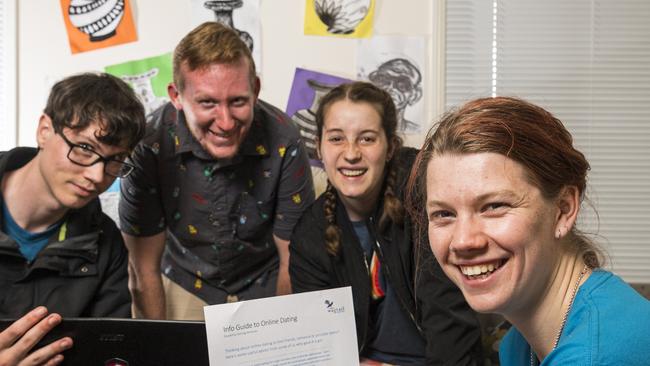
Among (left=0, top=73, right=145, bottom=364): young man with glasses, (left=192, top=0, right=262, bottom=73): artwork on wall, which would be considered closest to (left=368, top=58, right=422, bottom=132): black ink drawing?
(left=192, top=0, right=262, bottom=73): artwork on wall

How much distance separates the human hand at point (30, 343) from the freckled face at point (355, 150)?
33.0 inches

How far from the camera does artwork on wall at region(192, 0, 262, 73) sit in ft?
7.30

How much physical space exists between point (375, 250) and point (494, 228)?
2.62ft

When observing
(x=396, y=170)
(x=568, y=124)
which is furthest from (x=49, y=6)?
(x=568, y=124)

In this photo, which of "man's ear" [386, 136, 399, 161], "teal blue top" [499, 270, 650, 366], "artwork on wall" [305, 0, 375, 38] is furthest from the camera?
"artwork on wall" [305, 0, 375, 38]

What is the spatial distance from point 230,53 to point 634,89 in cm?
159

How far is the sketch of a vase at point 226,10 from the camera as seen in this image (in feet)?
7.29

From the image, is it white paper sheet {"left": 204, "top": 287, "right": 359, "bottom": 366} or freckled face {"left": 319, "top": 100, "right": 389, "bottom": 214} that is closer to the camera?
white paper sheet {"left": 204, "top": 287, "right": 359, "bottom": 366}

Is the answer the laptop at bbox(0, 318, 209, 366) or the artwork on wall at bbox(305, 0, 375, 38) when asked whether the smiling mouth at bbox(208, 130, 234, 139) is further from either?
the laptop at bbox(0, 318, 209, 366)

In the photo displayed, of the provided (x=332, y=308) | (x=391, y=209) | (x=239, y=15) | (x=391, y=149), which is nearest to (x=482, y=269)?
(x=332, y=308)

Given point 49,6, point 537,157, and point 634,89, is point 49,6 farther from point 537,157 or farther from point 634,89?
point 634,89

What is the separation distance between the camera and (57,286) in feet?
4.87

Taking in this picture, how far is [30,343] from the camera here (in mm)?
1099

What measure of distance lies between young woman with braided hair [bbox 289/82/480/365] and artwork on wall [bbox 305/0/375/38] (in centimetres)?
53
